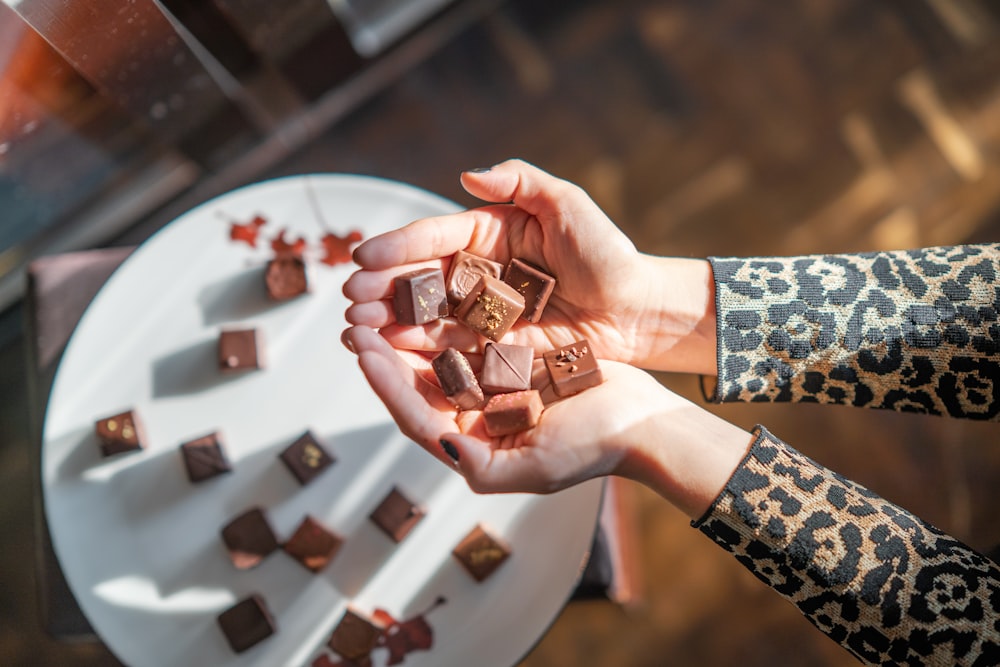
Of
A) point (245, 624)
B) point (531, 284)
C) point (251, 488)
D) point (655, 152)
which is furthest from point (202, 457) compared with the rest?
point (655, 152)

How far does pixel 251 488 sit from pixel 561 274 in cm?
81

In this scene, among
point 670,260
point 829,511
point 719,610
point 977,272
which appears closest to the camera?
point 829,511

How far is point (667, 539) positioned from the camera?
7.64 ft

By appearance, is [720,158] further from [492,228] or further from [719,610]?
[719,610]

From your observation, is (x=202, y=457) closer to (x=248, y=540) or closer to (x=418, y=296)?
(x=248, y=540)

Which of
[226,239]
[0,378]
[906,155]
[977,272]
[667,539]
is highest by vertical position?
[0,378]

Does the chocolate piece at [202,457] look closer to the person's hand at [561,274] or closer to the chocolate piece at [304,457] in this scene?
the chocolate piece at [304,457]

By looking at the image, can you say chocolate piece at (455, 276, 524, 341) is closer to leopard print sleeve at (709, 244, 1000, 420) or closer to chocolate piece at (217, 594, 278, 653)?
leopard print sleeve at (709, 244, 1000, 420)

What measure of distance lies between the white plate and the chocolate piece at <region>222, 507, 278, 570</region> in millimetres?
38

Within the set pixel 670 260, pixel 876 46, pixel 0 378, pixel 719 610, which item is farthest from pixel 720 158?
pixel 0 378

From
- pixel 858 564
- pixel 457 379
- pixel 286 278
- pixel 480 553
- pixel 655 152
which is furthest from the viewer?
A: pixel 655 152

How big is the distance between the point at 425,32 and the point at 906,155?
1755 millimetres

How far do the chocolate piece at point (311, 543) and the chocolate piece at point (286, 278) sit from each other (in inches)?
19.6

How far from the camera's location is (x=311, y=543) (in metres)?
1.51
